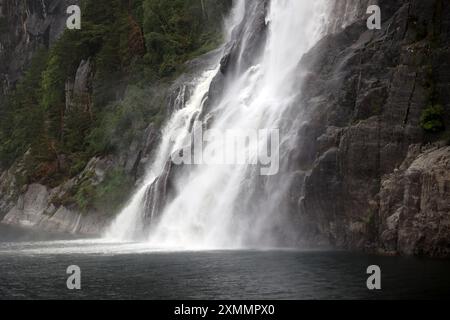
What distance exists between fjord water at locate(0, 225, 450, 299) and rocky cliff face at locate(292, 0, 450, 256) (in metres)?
1.83

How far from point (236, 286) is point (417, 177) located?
10.1 meters

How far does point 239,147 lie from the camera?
4009 cm

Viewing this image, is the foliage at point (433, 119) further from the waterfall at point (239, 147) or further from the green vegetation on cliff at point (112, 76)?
the green vegetation on cliff at point (112, 76)

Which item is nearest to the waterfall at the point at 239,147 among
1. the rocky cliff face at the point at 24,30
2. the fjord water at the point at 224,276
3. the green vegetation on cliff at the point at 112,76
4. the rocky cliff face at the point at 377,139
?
the rocky cliff face at the point at 377,139

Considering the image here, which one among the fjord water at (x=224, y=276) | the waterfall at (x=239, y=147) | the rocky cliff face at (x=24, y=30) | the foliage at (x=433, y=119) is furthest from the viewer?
the rocky cliff face at (x=24, y=30)

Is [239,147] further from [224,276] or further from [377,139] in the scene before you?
[224,276]

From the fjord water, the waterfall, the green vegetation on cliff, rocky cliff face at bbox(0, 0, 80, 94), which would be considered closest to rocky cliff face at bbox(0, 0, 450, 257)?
the waterfall

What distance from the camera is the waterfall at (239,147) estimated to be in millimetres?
35062

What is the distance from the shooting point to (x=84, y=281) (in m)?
23.7

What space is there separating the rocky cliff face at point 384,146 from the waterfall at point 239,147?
7.41 ft

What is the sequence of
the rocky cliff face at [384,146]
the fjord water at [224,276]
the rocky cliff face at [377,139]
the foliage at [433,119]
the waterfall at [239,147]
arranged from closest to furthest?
the fjord water at [224,276], the rocky cliff face at [384,146], the rocky cliff face at [377,139], the foliage at [433,119], the waterfall at [239,147]

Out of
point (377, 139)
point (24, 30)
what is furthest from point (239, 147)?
point (24, 30)

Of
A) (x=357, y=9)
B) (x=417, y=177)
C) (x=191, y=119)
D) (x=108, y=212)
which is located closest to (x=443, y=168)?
(x=417, y=177)
